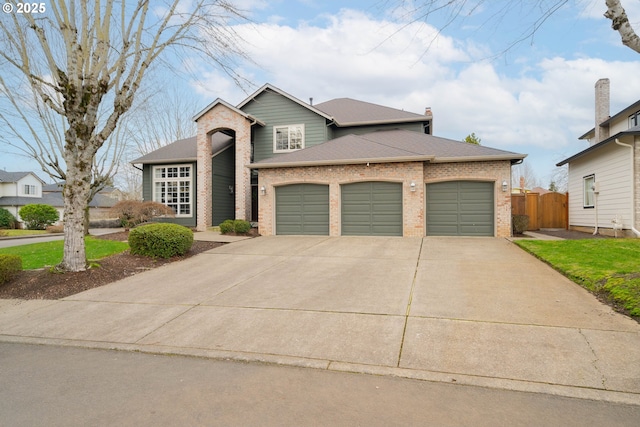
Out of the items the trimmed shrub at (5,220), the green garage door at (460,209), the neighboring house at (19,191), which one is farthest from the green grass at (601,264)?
the neighboring house at (19,191)

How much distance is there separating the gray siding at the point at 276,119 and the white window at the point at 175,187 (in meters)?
3.91

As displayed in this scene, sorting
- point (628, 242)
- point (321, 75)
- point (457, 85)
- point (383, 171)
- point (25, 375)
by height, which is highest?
point (321, 75)

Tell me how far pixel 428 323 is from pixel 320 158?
10692mm

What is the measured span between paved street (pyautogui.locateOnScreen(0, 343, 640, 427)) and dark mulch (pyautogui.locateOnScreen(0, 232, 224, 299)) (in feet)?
12.3

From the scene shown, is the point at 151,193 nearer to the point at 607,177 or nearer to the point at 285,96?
the point at 285,96

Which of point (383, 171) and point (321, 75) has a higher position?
point (321, 75)

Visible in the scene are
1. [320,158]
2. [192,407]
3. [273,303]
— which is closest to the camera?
[192,407]

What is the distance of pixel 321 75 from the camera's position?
9227 mm

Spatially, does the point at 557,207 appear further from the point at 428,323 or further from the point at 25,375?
the point at 25,375

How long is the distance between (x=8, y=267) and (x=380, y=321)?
314 inches

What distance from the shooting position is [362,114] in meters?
21.2

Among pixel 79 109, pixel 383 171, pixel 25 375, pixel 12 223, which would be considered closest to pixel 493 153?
pixel 383 171

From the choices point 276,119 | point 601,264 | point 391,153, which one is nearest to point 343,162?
point 391,153

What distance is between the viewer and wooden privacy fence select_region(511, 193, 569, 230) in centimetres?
1825
